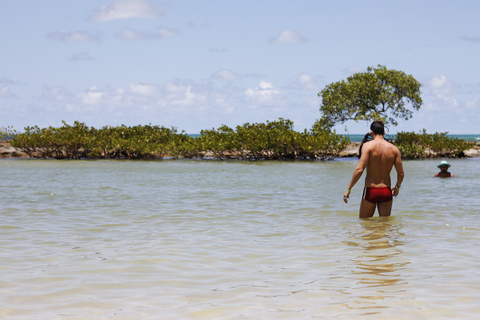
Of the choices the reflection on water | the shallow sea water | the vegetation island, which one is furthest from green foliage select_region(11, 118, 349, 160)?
the reflection on water

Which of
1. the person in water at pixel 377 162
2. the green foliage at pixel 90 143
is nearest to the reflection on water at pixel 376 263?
the person in water at pixel 377 162

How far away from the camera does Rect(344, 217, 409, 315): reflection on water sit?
511 centimetres

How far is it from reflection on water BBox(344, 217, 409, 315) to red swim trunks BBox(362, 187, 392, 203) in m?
0.53

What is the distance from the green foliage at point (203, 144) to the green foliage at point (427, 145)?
5.77 meters

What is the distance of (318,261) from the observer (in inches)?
268

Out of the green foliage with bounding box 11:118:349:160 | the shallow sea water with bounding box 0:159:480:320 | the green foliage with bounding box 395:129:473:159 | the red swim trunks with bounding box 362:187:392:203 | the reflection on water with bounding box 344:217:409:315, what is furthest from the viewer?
the green foliage with bounding box 395:129:473:159

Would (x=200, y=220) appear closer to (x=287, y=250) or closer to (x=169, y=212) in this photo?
(x=169, y=212)

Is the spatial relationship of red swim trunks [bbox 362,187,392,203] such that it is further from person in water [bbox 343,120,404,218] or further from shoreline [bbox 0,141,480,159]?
shoreline [bbox 0,141,480,159]

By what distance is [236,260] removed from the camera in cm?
685

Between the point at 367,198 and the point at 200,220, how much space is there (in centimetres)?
332

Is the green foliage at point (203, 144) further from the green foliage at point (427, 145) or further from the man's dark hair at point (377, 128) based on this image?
the man's dark hair at point (377, 128)

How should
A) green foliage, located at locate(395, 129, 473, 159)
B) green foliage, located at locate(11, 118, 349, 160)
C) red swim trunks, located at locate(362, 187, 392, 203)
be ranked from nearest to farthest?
red swim trunks, located at locate(362, 187, 392, 203) < green foliage, located at locate(11, 118, 349, 160) < green foliage, located at locate(395, 129, 473, 159)

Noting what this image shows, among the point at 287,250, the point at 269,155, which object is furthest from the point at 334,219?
the point at 269,155

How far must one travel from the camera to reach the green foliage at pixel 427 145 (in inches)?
1631
